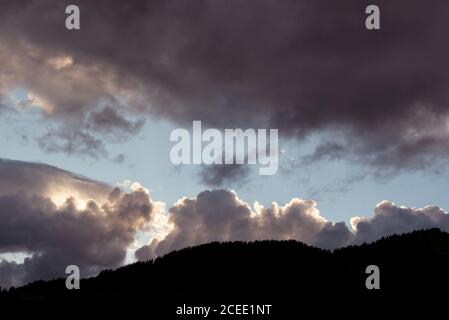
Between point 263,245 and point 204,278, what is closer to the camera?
point 204,278

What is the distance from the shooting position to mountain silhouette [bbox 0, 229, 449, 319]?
128 meters

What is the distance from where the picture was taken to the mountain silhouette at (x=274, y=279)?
12762cm

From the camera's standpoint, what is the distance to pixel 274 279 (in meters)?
136
